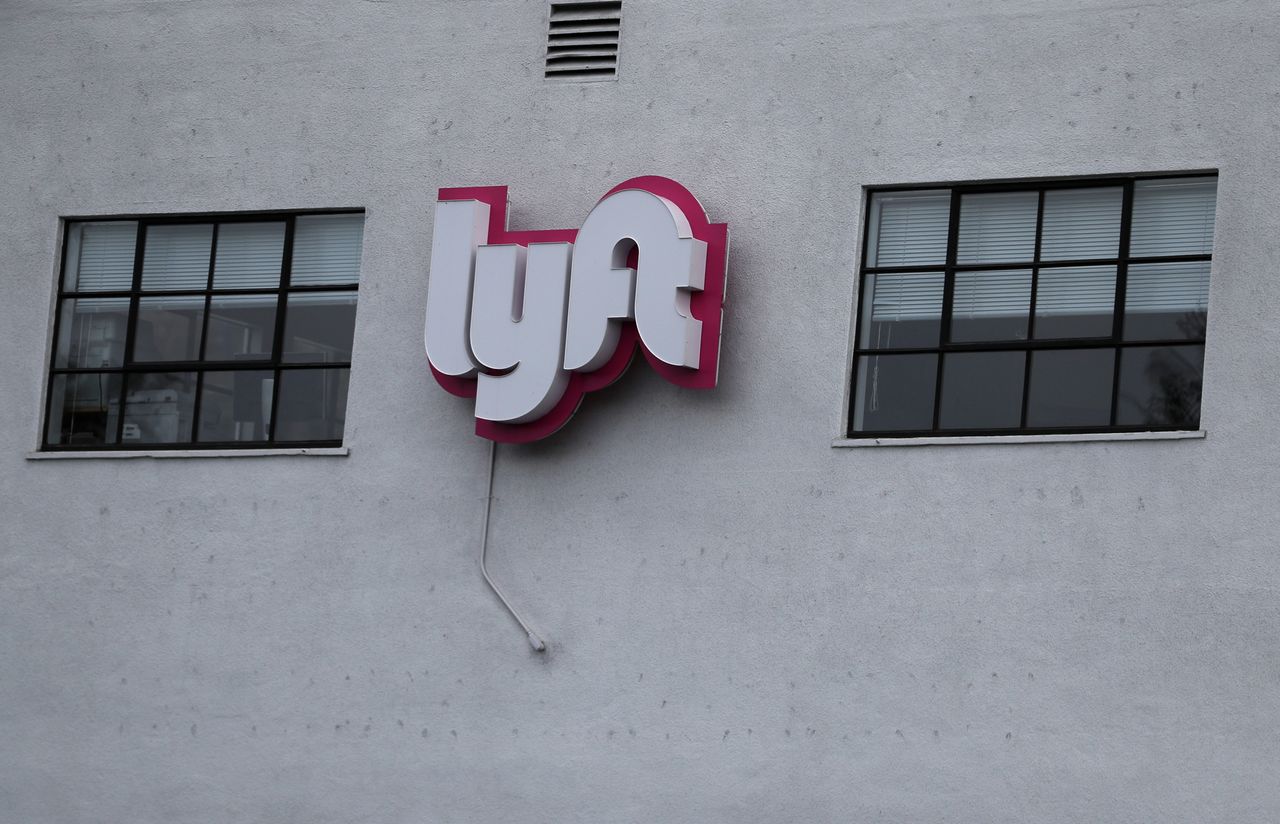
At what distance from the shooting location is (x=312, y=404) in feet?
49.3

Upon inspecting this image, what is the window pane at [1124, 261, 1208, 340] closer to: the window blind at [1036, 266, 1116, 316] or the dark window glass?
the window blind at [1036, 266, 1116, 316]

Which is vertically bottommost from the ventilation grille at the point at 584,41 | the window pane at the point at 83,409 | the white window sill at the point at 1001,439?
the window pane at the point at 83,409

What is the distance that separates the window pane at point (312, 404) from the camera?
14945 millimetres

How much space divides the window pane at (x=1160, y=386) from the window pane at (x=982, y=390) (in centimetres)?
68

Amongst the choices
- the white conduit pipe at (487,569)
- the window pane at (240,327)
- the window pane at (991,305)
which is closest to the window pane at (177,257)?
the window pane at (240,327)

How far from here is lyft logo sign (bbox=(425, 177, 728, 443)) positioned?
44.8 feet

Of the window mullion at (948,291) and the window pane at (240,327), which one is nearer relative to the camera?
the window mullion at (948,291)

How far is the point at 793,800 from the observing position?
13.1 m

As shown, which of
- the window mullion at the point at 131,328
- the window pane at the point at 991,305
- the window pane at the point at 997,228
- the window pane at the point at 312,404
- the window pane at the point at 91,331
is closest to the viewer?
the window pane at the point at 991,305

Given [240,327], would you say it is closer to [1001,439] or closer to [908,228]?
[908,228]

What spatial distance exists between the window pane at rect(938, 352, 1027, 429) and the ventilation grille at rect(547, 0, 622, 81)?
3294 mm

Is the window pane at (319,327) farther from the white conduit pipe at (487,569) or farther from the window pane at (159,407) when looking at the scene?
the white conduit pipe at (487,569)

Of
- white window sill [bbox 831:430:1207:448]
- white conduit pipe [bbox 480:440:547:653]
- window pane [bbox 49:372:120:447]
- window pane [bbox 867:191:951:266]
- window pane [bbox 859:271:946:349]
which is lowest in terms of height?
white conduit pipe [bbox 480:440:547:653]

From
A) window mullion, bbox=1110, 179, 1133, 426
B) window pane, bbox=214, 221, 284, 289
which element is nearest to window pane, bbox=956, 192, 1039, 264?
window mullion, bbox=1110, 179, 1133, 426
